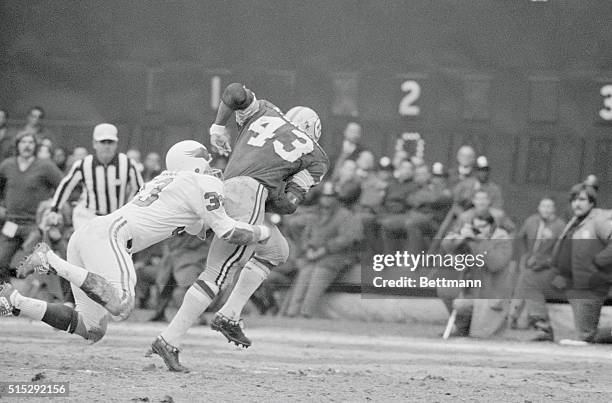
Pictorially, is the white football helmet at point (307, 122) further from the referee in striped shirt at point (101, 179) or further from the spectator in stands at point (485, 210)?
the spectator in stands at point (485, 210)

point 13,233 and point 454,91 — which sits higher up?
point 454,91

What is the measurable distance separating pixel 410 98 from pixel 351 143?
72 centimetres

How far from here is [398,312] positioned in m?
14.0

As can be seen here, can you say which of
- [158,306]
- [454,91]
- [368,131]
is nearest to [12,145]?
[158,306]

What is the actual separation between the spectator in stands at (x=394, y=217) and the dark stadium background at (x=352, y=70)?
18.3 inches

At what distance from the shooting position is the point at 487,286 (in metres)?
13.5

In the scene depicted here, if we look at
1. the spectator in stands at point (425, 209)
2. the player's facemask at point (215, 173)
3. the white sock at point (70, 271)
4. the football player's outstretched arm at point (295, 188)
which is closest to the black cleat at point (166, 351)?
the white sock at point (70, 271)

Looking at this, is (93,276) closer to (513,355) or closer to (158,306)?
(513,355)

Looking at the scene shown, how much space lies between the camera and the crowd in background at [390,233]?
13367mm

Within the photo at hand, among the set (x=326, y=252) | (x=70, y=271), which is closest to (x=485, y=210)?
(x=326, y=252)

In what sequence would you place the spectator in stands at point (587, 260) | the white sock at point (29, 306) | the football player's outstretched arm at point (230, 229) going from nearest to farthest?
the white sock at point (29, 306), the football player's outstretched arm at point (230, 229), the spectator in stands at point (587, 260)

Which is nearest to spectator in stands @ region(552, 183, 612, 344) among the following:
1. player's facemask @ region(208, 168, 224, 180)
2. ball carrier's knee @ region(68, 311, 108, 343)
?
player's facemask @ region(208, 168, 224, 180)

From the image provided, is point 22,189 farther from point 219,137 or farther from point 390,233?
point 219,137

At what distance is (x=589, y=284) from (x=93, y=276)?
20.9ft
